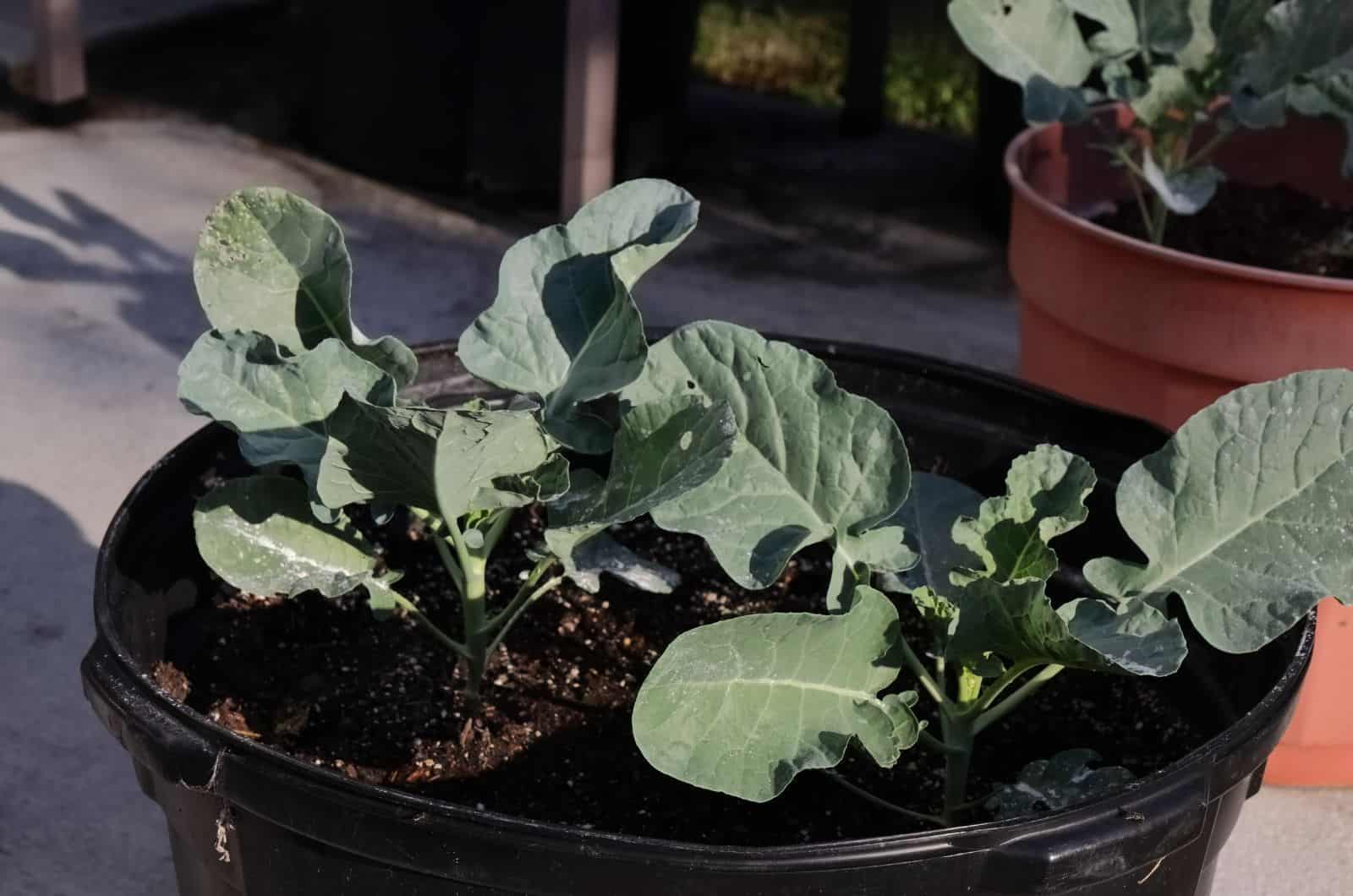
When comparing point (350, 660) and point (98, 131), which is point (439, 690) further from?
point (98, 131)

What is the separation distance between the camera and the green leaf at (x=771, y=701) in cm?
76

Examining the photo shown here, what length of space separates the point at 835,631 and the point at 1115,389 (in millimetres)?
660

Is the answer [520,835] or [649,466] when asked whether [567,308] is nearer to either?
[649,466]

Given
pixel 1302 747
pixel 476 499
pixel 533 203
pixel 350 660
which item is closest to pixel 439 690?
pixel 350 660

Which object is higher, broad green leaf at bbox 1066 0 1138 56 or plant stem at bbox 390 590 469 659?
broad green leaf at bbox 1066 0 1138 56

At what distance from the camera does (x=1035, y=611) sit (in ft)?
2.52

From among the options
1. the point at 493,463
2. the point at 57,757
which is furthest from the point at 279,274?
the point at 57,757

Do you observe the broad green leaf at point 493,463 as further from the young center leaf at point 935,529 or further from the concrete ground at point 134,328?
the concrete ground at point 134,328

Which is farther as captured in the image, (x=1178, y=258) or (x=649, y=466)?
(x=1178, y=258)

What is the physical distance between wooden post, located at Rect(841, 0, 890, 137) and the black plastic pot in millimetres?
2440

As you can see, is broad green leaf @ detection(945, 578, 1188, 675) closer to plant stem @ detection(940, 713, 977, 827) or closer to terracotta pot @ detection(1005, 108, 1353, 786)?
plant stem @ detection(940, 713, 977, 827)

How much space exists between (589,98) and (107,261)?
853mm

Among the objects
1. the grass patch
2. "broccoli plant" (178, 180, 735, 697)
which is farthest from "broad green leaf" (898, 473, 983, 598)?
the grass patch

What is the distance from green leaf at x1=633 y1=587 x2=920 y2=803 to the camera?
0.76 metres
